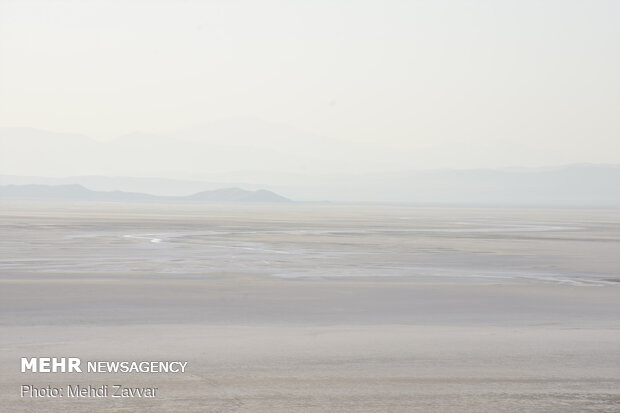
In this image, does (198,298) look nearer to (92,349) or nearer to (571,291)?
(92,349)

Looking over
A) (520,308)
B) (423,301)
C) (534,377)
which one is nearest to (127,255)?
(423,301)

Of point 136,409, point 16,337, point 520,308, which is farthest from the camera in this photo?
point 520,308

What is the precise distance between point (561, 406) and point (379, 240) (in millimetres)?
36080

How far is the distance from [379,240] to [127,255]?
17.5 metres

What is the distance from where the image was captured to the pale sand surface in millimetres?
9453

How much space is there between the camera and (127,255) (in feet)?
103

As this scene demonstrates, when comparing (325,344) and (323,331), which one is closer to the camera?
(325,344)

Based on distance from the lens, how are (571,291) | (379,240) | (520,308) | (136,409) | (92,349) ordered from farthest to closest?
1. (379,240)
2. (571,291)
3. (520,308)
4. (92,349)
5. (136,409)

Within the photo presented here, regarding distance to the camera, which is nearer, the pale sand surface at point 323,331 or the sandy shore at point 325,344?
the sandy shore at point 325,344

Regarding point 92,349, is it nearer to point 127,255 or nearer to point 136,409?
point 136,409

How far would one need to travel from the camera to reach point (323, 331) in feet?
46.8

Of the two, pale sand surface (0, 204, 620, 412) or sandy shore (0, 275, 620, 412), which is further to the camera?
pale sand surface (0, 204, 620, 412)

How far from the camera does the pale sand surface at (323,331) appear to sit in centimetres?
945

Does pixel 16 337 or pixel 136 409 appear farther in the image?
pixel 16 337
